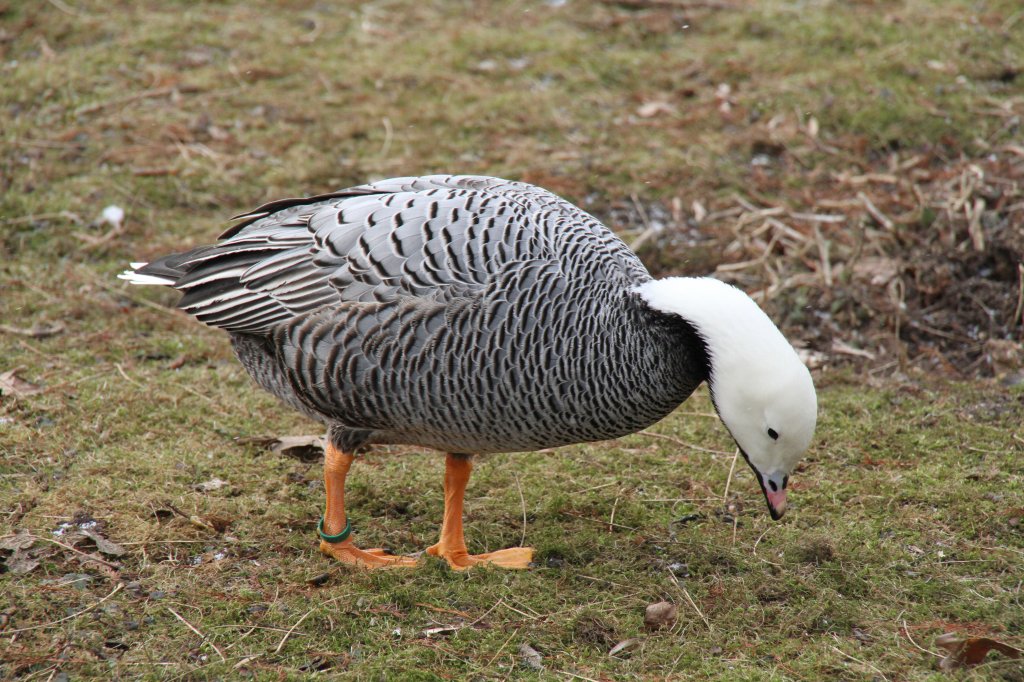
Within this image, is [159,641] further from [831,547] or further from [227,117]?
[227,117]

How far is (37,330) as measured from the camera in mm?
6262

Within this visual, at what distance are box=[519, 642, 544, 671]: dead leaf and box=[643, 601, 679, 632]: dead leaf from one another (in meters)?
0.46

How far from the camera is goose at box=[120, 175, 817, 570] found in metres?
4.09

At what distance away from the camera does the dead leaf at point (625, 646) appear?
4.04 meters

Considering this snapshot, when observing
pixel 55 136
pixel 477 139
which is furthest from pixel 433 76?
pixel 55 136

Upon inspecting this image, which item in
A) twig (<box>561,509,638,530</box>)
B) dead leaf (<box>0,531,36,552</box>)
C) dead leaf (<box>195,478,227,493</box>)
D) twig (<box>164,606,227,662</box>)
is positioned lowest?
dead leaf (<box>195,478,227,493</box>)

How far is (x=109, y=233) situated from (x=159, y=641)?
395 centimetres

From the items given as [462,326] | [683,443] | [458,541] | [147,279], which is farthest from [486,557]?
[147,279]

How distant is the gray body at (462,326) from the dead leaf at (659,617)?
0.71 metres

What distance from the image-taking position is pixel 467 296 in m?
4.24

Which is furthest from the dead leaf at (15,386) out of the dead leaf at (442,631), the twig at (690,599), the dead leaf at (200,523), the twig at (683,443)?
Result: the twig at (690,599)

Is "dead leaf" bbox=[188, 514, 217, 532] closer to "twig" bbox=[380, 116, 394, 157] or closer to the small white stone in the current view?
the small white stone

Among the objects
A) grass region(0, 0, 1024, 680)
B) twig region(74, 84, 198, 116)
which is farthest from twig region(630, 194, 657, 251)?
twig region(74, 84, 198, 116)

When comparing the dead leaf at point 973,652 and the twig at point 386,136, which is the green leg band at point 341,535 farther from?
the twig at point 386,136
